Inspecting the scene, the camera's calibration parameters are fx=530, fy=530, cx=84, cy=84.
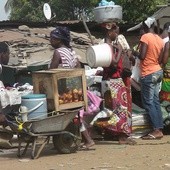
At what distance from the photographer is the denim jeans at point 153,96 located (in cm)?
836

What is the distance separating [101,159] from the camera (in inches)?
267

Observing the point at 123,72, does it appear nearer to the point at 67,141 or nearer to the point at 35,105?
the point at 67,141

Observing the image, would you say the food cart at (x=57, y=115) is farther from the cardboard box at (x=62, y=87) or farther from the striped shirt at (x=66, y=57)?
the striped shirt at (x=66, y=57)

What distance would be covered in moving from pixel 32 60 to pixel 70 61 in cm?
470

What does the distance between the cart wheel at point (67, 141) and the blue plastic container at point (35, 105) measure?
476 millimetres

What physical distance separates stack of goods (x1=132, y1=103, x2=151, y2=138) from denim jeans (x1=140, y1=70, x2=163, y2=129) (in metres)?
0.17

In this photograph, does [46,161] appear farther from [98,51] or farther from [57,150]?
[98,51]

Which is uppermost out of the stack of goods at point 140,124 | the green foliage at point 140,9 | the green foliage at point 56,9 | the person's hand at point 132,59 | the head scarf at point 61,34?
the green foliage at point 56,9

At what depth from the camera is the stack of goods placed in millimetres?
8634

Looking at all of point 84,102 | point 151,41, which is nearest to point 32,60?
point 151,41

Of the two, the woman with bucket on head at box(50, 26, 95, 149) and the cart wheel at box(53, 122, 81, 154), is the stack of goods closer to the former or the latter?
the woman with bucket on head at box(50, 26, 95, 149)

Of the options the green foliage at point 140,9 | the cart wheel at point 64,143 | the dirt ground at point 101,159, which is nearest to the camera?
the dirt ground at point 101,159

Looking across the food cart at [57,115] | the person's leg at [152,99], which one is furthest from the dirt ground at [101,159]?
the person's leg at [152,99]

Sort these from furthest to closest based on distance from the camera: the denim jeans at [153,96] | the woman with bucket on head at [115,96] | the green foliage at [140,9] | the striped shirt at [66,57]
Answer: the green foliage at [140,9] < the denim jeans at [153,96] < the woman with bucket on head at [115,96] < the striped shirt at [66,57]
